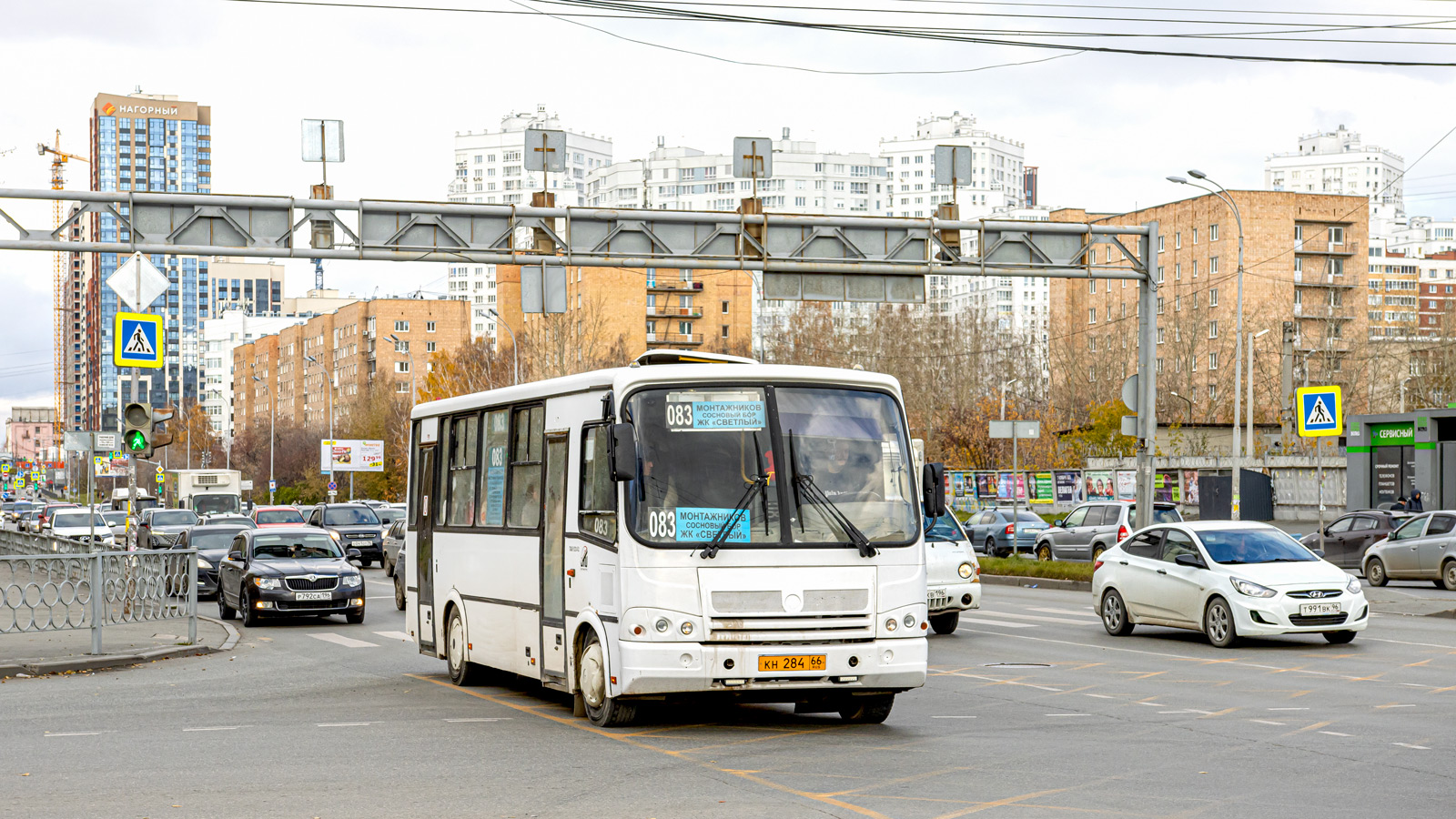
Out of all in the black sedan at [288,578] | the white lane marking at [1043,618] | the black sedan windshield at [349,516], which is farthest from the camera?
the black sedan windshield at [349,516]

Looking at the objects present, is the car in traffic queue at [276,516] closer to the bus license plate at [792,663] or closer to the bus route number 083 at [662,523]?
the bus route number 083 at [662,523]

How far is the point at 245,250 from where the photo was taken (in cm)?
2509

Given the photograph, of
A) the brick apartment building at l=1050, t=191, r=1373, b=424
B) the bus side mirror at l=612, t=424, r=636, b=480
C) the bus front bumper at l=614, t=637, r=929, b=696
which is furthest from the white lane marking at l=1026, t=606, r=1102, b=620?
the brick apartment building at l=1050, t=191, r=1373, b=424

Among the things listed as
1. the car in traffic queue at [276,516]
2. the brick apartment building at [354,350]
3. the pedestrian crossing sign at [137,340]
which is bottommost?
the car in traffic queue at [276,516]

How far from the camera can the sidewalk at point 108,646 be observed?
1767cm

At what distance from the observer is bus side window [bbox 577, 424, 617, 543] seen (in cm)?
1145

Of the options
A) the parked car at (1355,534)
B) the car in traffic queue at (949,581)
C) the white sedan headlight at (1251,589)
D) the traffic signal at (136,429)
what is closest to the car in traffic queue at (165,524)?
the traffic signal at (136,429)

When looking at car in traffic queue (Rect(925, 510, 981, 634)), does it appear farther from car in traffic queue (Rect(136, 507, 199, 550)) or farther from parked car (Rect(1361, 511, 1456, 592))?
car in traffic queue (Rect(136, 507, 199, 550))

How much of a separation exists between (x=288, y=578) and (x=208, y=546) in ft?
25.4

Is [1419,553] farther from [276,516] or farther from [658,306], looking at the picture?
[658,306]

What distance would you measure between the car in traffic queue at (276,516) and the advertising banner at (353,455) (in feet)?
149

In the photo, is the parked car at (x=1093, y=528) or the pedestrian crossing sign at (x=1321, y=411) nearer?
the pedestrian crossing sign at (x=1321, y=411)

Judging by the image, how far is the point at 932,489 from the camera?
40.3ft

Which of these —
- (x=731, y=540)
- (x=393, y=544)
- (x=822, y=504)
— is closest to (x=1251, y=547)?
(x=822, y=504)
